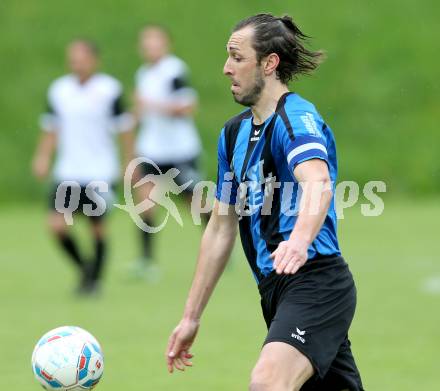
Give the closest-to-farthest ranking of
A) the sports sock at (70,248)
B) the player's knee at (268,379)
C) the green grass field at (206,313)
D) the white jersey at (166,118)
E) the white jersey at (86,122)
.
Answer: the player's knee at (268,379), the green grass field at (206,313), the sports sock at (70,248), the white jersey at (86,122), the white jersey at (166,118)

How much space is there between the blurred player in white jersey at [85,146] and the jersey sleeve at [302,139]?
6.70m

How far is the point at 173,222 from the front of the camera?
62.4 feet

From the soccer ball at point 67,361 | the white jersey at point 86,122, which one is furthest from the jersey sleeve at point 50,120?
the soccer ball at point 67,361

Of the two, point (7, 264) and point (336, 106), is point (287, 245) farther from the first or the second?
point (336, 106)

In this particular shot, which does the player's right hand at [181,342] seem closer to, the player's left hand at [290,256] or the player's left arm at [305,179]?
the player's left arm at [305,179]

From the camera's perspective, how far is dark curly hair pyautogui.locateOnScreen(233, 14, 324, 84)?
17.9 ft

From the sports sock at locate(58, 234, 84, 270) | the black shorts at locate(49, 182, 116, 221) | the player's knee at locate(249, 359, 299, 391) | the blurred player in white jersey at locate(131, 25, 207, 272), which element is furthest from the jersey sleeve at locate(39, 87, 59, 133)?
the player's knee at locate(249, 359, 299, 391)

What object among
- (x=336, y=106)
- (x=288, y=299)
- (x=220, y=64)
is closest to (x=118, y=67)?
(x=220, y=64)

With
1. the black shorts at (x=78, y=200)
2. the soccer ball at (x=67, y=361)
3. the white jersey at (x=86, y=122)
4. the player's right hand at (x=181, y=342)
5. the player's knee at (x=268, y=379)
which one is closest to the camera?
the player's knee at (x=268, y=379)

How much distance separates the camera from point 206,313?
1062cm

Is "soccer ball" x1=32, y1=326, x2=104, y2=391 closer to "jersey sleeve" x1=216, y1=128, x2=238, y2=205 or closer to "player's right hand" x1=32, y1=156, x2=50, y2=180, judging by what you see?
"jersey sleeve" x1=216, y1=128, x2=238, y2=205

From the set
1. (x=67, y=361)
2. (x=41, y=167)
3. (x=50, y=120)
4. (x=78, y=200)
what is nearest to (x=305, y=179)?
(x=67, y=361)

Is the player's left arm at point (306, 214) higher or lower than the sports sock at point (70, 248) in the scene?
higher

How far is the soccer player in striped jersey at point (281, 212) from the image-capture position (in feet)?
16.5
